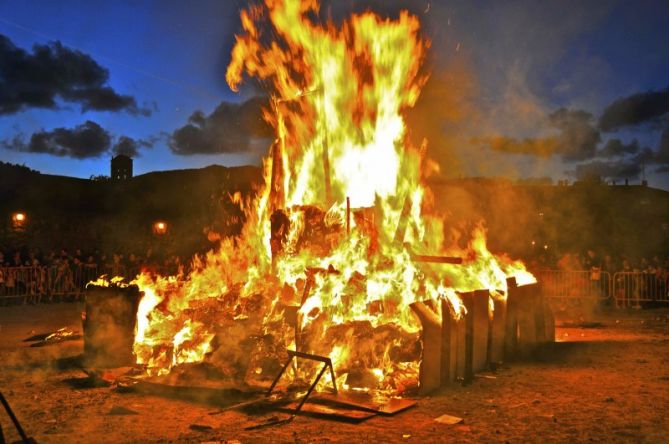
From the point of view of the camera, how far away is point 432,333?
8641mm

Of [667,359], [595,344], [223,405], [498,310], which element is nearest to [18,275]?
[223,405]

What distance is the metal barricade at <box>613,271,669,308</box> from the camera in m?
19.7

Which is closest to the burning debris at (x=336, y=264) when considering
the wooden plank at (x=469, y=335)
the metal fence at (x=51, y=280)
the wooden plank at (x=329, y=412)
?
the wooden plank at (x=469, y=335)

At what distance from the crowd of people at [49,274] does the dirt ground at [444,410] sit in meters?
9.53

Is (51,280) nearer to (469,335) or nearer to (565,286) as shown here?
(469,335)

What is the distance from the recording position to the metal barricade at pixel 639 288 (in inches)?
776

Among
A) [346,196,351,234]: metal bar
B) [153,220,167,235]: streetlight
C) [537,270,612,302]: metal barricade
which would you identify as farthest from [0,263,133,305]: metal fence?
[537,270,612,302]: metal barricade

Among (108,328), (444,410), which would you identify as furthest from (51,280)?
(444,410)

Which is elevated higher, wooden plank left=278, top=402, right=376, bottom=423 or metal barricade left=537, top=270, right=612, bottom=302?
metal barricade left=537, top=270, right=612, bottom=302

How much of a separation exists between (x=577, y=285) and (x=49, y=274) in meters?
18.9

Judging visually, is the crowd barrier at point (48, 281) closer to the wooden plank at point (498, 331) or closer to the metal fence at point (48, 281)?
the metal fence at point (48, 281)

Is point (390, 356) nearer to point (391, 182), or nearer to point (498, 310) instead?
point (498, 310)

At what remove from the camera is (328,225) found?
11.8m

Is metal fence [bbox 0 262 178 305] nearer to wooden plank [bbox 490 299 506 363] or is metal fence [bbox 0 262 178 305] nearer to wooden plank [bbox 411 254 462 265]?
wooden plank [bbox 411 254 462 265]
